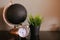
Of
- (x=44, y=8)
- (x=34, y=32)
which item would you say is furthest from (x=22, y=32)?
(x=44, y=8)

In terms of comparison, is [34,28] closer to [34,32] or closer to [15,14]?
[34,32]

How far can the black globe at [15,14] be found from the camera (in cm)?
144

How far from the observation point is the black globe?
1.44m

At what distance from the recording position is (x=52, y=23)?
1.69 m

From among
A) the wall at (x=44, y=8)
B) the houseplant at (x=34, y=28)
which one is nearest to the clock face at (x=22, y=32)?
the houseplant at (x=34, y=28)

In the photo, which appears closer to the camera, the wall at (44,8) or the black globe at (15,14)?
the black globe at (15,14)

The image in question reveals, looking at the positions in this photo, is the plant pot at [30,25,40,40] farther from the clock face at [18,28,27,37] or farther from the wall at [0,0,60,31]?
the wall at [0,0,60,31]

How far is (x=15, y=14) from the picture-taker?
1438 mm

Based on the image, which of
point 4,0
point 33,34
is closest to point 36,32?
point 33,34

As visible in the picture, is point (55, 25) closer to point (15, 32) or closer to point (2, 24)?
point (15, 32)

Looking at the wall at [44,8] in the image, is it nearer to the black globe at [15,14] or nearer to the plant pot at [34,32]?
the black globe at [15,14]

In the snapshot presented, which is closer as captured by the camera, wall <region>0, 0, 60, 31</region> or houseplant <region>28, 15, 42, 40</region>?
houseplant <region>28, 15, 42, 40</region>

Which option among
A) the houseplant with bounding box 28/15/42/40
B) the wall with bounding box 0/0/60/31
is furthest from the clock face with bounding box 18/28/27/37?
the wall with bounding box 0/0/60/31

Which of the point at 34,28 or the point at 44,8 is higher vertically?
the point at 44,8
